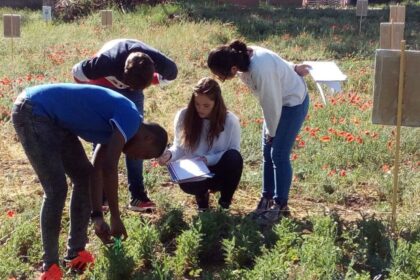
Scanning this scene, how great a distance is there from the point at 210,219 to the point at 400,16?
360 inches

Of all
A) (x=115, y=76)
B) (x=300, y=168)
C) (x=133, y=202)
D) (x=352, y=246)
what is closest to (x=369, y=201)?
(x=300, y=168)

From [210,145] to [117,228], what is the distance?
1443mm

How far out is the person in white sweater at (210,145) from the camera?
17.1ft

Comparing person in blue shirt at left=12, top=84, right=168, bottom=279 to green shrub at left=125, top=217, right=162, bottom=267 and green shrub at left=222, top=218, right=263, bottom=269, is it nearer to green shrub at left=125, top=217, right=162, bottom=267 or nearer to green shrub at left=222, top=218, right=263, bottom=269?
green shrub at left=125, top=217, right=162, bottom=267

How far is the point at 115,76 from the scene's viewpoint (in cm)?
495

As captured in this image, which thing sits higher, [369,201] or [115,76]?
[115,76]

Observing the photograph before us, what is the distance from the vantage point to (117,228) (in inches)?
161

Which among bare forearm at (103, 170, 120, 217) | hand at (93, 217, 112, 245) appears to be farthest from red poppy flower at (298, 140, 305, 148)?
bare forearm at (103, 170, 120, 217)

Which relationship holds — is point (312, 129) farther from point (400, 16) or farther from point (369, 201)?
point (400, 16)

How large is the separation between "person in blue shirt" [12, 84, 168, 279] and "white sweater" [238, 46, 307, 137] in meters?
1.03

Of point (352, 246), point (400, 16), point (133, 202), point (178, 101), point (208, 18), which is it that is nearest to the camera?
point (352, 246)

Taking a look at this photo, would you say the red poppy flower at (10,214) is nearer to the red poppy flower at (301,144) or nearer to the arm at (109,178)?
the arm at (109,178)

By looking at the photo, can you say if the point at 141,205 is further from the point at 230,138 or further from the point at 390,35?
the point at 390,35

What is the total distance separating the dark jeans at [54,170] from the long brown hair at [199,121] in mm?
1181
